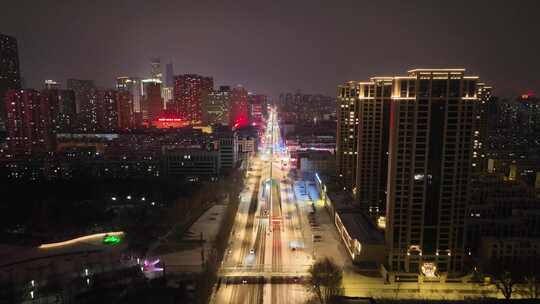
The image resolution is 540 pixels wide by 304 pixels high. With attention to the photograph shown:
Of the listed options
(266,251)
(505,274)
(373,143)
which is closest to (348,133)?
(373,143)

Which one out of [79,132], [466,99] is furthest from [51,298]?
[79,132]

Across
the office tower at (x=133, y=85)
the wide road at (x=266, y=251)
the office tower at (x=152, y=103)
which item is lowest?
the wide road at (x=266, y=251)

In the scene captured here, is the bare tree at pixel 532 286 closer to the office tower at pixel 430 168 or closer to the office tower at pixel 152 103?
the office tower at pixel 430 168

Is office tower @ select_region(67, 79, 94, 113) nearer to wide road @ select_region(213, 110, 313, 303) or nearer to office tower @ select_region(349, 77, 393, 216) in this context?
wide road @ select_region(213, 110, 313, 303)

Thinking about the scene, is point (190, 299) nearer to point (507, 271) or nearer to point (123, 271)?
point (123, 271)

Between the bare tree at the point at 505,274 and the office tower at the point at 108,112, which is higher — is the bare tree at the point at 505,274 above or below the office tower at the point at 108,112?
below

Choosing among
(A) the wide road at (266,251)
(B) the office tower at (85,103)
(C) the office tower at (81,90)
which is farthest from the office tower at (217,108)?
(A) the wide road at (266,251)

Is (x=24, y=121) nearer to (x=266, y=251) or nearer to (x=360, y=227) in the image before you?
(x=266, y=251)
